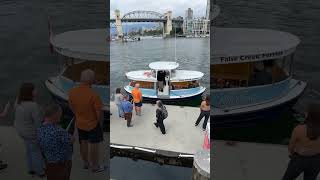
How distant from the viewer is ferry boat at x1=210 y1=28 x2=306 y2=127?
287 centimetres

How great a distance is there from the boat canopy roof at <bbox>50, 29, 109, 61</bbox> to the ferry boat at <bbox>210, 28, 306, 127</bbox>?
86cm

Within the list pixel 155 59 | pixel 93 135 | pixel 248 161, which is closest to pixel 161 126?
pixel 248 161

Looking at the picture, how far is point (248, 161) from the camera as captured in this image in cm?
336

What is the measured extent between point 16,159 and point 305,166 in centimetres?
241

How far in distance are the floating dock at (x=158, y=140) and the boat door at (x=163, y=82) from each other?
5215mm

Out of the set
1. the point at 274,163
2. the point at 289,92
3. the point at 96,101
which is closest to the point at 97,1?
the point at 96,101

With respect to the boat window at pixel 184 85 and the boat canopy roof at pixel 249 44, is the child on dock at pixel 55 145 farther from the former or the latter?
the boat window at pixel 184 85

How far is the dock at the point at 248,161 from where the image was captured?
314 cm

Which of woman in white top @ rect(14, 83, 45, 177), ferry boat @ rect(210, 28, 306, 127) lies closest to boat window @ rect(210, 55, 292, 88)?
ferry boat @ rect(210, 28, 306, 127)

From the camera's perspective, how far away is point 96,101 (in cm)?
262

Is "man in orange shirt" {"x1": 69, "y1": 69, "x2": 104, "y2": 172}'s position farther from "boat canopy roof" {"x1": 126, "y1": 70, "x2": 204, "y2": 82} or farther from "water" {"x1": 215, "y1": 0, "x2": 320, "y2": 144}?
"boat canopy roof" {"x1": 126, "y1": 70, "x2": 204, "y2": 82}

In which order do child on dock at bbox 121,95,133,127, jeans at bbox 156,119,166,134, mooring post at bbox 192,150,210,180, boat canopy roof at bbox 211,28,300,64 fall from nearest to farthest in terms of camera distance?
boat canopy roof at bbox 211,28,300,64 < mooring post at bbox 192,150,210,180 < jeans at bbox 156,119,166,134 < child on dock at bbox 121,95,133,127

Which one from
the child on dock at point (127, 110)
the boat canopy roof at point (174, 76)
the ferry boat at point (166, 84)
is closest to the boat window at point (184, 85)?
the ferry boat at point (166, 84)

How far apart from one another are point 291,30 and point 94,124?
1670 mm
